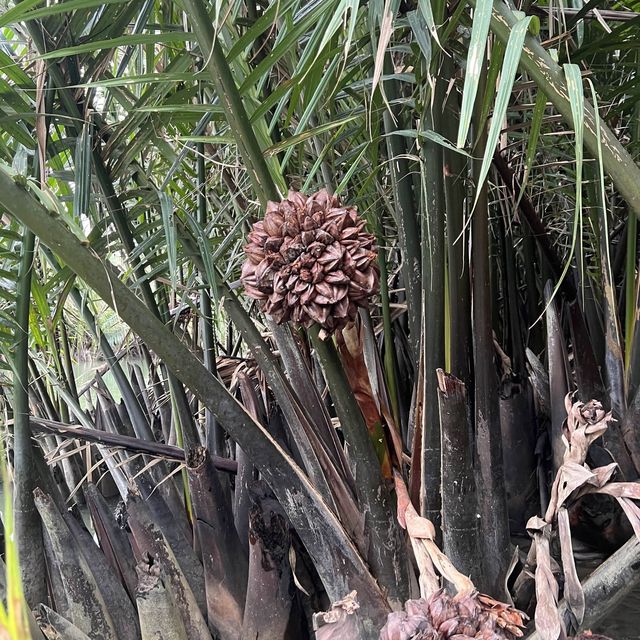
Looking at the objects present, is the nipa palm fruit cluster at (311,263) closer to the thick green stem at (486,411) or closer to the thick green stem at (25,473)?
the thick green stem at (486,411)

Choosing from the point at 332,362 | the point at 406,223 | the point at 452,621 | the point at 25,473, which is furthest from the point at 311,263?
the point at 25,473

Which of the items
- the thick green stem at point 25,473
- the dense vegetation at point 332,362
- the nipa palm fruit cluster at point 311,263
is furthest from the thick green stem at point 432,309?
the thick green stem at point 25,473

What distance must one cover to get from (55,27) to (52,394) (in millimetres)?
1132

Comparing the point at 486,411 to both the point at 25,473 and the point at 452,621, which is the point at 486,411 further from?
the point at 25,473

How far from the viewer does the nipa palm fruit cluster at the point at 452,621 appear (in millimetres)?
517

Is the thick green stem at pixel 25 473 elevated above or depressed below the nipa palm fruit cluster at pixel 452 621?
above

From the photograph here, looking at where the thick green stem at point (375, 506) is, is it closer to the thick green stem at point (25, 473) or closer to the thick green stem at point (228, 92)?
the thick green stem at point (228, 92)

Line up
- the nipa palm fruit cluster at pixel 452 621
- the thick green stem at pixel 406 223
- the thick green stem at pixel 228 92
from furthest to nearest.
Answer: the thick green stem at pixel 406 223 → the thick green stem at pixel 228 92 → the nipa palm fruit cluster at pixel 452 621

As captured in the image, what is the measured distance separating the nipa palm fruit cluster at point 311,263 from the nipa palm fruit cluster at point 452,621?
0.90ft

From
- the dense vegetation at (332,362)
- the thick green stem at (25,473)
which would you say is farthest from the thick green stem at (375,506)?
the thick green stem at (25,473)

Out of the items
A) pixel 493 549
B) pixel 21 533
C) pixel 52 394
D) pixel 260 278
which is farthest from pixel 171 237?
pixel 52 394

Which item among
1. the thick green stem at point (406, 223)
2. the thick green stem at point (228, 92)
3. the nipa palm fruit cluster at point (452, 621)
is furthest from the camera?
the thick green stem at point (406, 223)

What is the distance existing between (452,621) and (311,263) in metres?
0.35

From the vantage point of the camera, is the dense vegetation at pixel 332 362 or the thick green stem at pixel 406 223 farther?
the thick green stem at pixel 406 223
